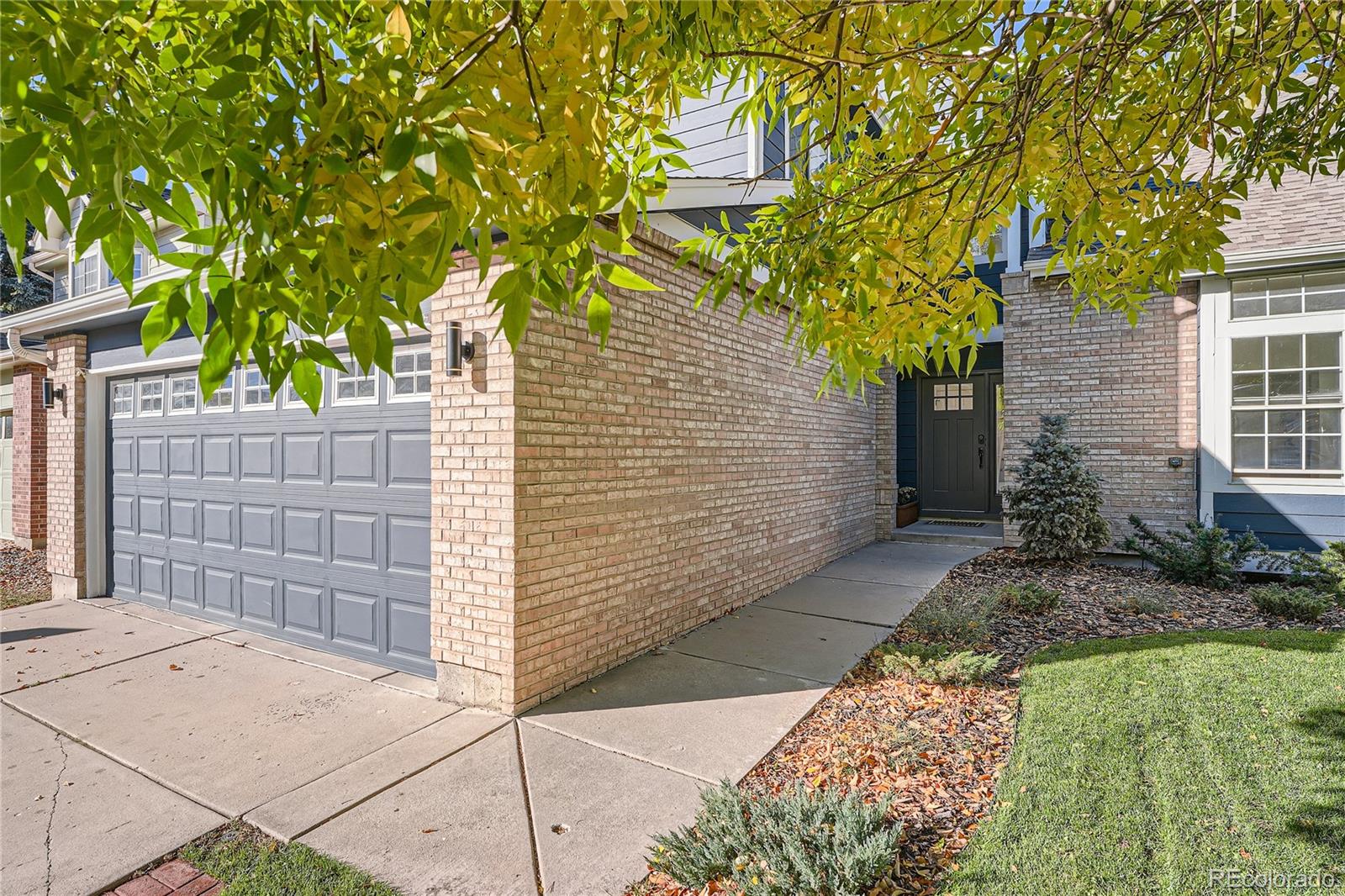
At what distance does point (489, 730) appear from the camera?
3.70 m

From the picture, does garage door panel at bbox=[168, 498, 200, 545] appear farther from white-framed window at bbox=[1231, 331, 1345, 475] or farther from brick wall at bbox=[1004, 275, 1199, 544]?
white-framed window at bbox=[1231, 331, 1345, 475]

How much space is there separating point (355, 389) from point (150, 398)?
326 centimetres

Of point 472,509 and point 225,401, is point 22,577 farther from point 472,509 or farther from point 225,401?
point 472,509

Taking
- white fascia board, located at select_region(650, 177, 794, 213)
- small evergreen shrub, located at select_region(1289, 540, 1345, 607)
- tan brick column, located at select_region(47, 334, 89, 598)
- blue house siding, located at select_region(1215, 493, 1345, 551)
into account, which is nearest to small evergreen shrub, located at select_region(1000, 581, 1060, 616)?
small evergreen shrub, located at select_region(1289, 540, 1345, 607)

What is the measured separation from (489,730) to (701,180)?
14.8 feet

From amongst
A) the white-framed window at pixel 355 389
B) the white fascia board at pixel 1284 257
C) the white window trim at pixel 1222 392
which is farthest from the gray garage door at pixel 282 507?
the white window trim at pixel 1222 392

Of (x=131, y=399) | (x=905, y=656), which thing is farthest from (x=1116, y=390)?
(x=131, y=399)

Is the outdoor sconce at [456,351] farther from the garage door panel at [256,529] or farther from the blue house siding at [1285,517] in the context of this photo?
the blue house siding at [1285,517]

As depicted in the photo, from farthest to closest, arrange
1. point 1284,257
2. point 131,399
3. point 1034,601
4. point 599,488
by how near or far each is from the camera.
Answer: point 1284,257, point 131,399, point 1034,601, point 599,488

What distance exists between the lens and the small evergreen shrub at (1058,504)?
7605 millimetres

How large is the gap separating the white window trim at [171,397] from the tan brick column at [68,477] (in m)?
1.36

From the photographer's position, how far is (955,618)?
17.3 ft

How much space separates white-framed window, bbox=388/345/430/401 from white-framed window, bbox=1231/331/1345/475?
8.52m

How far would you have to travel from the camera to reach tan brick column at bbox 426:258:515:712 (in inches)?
152
